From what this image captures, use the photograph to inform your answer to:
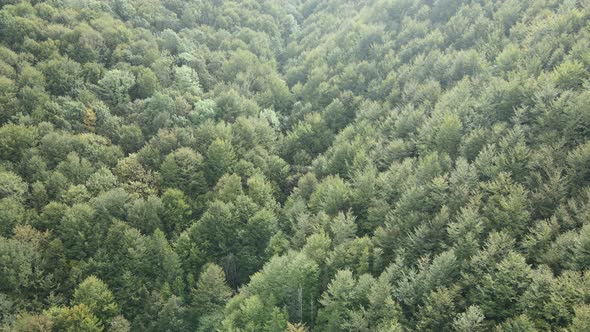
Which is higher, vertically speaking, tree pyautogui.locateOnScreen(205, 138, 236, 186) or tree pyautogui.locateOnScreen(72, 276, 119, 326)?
tree pyautogui.locateOnScreen(205, 138, 236, 186)

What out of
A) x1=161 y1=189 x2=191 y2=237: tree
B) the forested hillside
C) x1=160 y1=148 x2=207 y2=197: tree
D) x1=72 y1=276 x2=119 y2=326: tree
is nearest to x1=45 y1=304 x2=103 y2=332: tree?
the forested hillside

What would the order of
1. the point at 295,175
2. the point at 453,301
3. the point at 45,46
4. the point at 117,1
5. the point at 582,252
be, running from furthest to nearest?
the point at 117,1, the point at 295,175, the point at 45,46, the point at 453,301, the point at 582,252

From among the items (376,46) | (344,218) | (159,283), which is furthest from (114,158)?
(376,46)

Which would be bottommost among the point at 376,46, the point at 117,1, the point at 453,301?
the point at 453,301

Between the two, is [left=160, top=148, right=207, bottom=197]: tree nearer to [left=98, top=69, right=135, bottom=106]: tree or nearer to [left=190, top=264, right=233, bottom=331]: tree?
[left=98, top=69, right=135, bottom=106]: tree

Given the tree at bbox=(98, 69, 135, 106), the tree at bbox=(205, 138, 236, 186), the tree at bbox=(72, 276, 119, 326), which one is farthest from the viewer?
→ the tree at bbox=(98, 69, 135, 106)

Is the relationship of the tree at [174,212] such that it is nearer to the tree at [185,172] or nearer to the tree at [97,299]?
the tree at [185,172]

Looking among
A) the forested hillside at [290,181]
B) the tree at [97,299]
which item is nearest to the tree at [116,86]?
the forested hillside at [290,181]

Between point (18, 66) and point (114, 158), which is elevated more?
point (18, 66)

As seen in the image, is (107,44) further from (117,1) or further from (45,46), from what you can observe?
(117,1)
